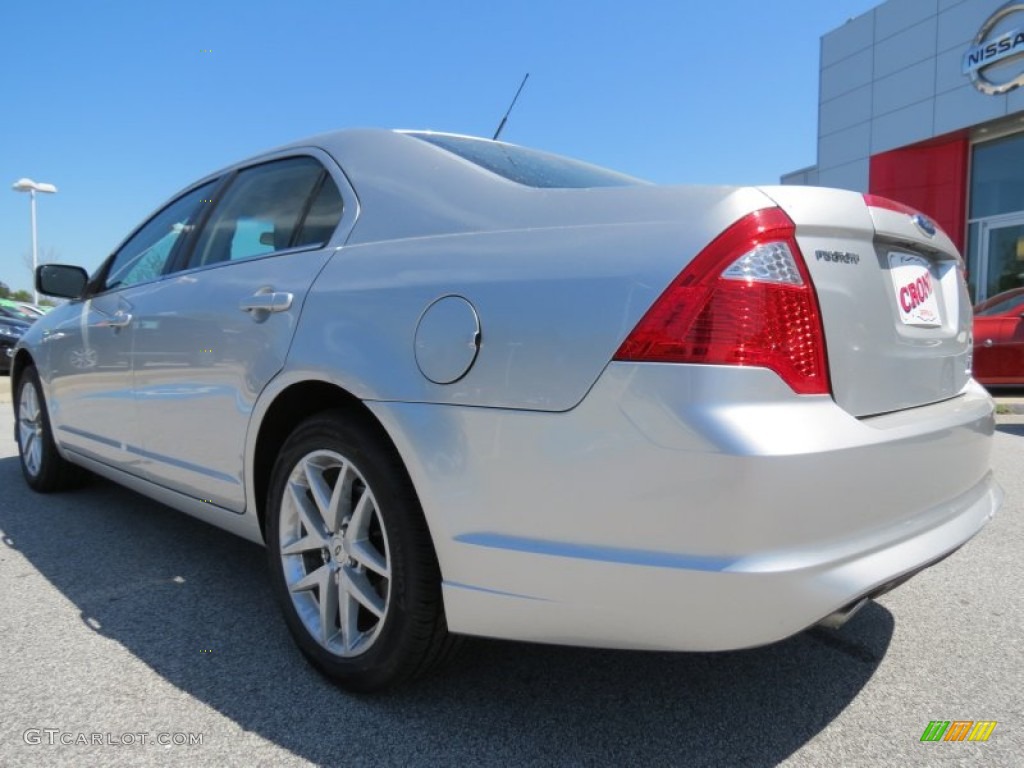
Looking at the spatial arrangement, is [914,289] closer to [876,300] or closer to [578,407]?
[876,300]

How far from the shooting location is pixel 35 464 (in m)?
4.34

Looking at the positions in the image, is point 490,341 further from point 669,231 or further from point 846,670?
point 846,670

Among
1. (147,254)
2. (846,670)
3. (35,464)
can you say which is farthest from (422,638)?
(35,464)

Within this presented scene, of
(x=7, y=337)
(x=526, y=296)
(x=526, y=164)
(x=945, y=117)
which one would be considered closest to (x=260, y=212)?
(x=526, y=164)

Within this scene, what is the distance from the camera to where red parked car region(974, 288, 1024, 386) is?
27.4 ft

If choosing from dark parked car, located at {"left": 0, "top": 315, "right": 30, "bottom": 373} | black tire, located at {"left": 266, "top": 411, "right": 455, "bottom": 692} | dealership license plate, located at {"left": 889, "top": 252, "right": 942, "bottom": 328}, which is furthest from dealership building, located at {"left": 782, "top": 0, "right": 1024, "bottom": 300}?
dark parked car, located at {"left": 0, "top": 315, "right": 30, "bottom": 373}

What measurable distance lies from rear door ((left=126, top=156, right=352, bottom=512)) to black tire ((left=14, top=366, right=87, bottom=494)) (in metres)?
1.62

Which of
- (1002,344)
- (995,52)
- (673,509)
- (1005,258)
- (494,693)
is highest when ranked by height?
(995,52)

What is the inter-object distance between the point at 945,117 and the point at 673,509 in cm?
1800

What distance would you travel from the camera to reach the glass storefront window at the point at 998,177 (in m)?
15.2

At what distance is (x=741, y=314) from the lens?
148 cm

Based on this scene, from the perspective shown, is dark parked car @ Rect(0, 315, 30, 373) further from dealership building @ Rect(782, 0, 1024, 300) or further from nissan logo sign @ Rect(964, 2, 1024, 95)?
nissan logo sign @ Rect(964, 2, 1024, 95)

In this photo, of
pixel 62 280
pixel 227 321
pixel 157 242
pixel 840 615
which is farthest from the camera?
pixel 62 280

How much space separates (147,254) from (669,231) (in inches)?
108
